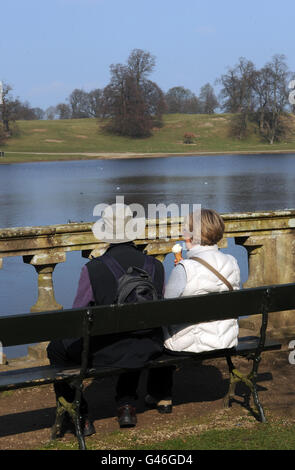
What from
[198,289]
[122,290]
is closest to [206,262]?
[198,289]

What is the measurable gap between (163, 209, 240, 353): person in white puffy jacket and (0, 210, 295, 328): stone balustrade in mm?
1126

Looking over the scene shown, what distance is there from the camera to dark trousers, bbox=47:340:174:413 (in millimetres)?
4070

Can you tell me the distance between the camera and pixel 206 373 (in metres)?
5.21

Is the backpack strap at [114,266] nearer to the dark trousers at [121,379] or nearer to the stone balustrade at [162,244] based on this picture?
the dark trousers at [121,379]

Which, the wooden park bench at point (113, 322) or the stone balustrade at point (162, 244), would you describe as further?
the stone balustrade at point (162, 244)

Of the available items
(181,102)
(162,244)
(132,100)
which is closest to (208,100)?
(181,102)

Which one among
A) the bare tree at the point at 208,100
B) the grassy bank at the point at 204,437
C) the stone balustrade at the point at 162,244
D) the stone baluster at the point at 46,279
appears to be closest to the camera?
the grassy bank at the point at 204,437

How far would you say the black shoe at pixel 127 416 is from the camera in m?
4.15

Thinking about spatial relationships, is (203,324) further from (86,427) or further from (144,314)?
(86,427)

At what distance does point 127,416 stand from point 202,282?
86 centimetres

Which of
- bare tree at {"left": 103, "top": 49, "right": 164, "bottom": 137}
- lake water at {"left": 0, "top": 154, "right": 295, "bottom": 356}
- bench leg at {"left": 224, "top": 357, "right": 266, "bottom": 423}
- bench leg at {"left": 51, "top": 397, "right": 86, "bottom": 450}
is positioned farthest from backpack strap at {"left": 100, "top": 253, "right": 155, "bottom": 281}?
bare tree at {"left": 103, "top": 49, "right": 164, "bottom": 137}

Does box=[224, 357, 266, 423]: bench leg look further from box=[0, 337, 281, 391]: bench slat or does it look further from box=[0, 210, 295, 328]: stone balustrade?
box=[0, 210, 295, 328]: stone balustrade

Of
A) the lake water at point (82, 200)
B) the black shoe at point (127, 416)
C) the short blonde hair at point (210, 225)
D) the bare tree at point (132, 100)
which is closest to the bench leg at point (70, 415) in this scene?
the black shoe at point (127, 416)

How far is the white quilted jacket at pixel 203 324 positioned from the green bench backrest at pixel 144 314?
257mm
